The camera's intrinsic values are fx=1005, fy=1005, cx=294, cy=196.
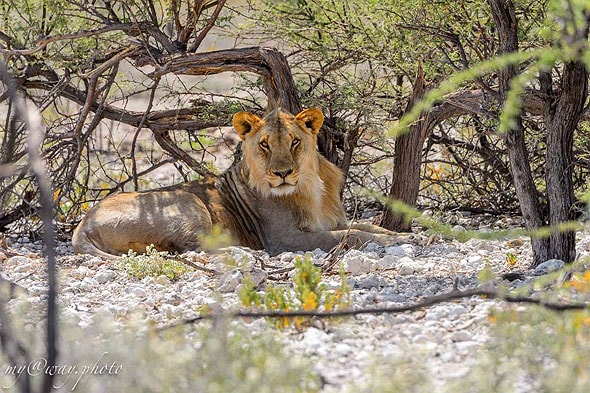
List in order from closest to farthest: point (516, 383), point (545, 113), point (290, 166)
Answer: point (516, 383) < point (545, 113) < point (290, 166)

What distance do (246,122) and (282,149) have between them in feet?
1.32

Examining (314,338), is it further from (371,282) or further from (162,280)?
(162,280)

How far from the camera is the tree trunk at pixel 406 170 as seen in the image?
838cm

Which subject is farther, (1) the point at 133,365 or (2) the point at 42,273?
(2) the point at 42,273

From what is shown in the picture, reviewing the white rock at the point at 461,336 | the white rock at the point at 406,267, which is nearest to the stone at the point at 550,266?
the white rock at the point at 406,267

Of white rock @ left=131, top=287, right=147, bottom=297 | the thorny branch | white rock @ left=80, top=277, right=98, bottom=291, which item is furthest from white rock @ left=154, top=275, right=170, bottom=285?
the thorny branch

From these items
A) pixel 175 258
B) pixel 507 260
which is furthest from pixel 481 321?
pixel 175 258

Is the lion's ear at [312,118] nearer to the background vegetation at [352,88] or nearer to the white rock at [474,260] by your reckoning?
the background vegetation at [352,88]

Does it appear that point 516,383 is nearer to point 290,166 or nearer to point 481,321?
point 481,321

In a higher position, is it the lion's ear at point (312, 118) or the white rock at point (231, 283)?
the lion's ear at point (312, 118)

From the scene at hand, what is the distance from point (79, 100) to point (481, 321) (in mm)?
5573

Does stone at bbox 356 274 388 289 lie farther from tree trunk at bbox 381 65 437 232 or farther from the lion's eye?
tree trunk at bbox 381 65 437 232

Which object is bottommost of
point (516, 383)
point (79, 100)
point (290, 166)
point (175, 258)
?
point (516, 383)

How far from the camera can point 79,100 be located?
29.5 ft
